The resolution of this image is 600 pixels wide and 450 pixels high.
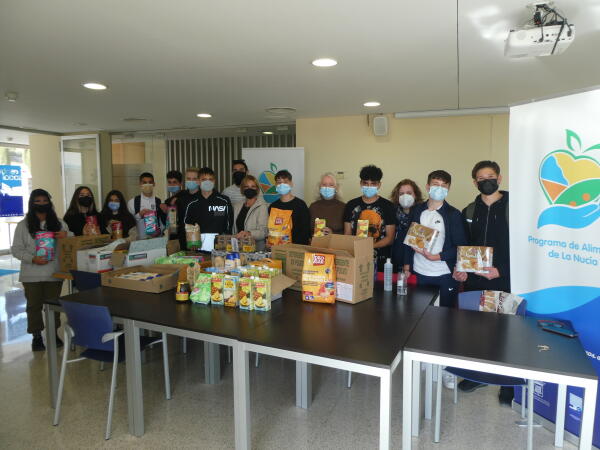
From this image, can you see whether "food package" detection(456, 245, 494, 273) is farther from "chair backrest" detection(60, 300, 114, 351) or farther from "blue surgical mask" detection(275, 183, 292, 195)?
"chair backrest" detection(60, 300, 114, 351)

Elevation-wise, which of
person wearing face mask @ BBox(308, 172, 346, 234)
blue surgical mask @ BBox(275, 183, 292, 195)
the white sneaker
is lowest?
the white sneaker

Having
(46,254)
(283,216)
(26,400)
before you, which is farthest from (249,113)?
(26,400)

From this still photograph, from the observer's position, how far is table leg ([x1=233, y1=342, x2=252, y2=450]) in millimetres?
1965

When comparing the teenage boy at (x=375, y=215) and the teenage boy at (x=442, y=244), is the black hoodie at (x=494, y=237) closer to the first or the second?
the teenage boy at (x=442, y=244)

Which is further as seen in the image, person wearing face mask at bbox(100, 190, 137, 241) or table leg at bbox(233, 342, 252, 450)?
person wearing face mask at bbox(100, 190, 137, 241)

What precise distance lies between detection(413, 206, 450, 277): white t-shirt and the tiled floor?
847 mm

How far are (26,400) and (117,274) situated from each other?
3.36ft

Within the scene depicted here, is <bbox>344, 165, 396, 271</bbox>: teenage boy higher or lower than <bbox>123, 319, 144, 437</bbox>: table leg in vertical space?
higher

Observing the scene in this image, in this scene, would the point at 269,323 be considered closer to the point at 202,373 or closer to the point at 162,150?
the point at 202,373

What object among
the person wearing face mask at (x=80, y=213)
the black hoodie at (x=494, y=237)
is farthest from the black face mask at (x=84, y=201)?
the black hoodie at (x=494, y=237)

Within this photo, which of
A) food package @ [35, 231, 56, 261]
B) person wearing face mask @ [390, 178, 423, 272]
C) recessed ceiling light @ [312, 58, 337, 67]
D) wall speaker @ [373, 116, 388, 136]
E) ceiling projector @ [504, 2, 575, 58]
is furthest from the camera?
wall speaker @ [373, 116, 388, 136]

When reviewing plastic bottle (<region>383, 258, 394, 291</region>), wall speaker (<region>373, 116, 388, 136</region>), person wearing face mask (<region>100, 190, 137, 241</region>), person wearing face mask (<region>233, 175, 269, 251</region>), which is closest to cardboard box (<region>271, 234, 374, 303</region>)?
plastic bottle (<region>383, 258, 394, 291</region>)

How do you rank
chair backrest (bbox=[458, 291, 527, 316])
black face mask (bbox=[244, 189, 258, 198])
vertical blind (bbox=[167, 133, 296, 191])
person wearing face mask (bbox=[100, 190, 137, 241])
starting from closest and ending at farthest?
chair backrest (bbox=[458, 291, 527, 316]) < black face mask (bbox=[244, 189, 258, 198]) < person wearing face mask (bbox=[100, 190, 137, 241]) < vertical blind (bbox=[167, 133, 296, 191])

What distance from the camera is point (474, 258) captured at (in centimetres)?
257
